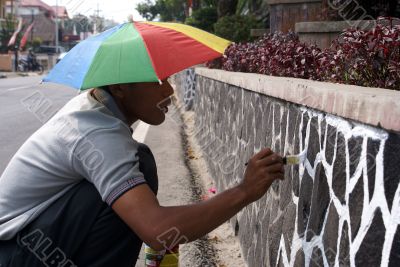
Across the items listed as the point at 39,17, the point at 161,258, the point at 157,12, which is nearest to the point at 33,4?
the point at 39,17

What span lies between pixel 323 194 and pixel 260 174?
280 mm

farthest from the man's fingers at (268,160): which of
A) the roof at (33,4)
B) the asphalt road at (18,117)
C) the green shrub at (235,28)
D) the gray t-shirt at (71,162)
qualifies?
the roof at (33,4)

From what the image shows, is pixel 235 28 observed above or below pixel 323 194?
above

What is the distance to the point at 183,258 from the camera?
4277 millimetres

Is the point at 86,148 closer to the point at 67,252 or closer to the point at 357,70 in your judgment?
the point at 67,252

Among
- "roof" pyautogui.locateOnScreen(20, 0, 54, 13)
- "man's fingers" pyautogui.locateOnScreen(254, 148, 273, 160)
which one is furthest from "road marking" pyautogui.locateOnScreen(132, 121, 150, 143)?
"roof" pyautogui.locateOnScreen(20, 0, 54, 13)

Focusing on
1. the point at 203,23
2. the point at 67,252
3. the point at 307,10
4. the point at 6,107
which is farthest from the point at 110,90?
the point at 203,23

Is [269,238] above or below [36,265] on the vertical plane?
below

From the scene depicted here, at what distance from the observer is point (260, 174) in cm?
217

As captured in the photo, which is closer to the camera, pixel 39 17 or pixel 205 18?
pixel 205 18

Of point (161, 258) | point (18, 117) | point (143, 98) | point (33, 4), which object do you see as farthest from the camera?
point (33, 4)

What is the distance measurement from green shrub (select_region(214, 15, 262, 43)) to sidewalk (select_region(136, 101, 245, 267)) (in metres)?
2.10

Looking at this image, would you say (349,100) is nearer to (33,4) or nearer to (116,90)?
(116,90)

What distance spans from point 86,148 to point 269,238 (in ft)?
4.89
